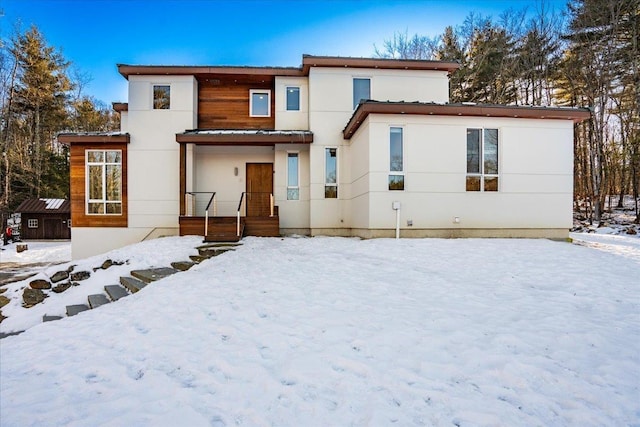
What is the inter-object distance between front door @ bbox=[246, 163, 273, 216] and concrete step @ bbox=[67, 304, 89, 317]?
6907 millimetres

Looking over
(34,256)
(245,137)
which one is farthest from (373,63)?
(34,256)

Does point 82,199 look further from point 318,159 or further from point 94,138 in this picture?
point 318,159

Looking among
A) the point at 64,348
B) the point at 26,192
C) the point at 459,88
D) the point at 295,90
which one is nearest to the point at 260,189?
the point at 295,90

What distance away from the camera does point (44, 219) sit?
20.5 metres

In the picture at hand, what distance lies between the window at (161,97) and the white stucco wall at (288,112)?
3816 millimetres

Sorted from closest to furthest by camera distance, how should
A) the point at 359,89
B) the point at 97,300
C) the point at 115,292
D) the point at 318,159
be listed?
the point at 97,300, the point at 115,292, the point at 318,159, the point at 359,89

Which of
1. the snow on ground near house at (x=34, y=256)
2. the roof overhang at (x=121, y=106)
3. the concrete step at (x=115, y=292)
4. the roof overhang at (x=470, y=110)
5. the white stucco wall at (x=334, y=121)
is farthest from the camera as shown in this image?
the snow on ground near house at (x=34, y=256)

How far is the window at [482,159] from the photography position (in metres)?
9.07

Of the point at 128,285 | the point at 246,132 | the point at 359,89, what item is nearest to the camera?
the point at 128,285

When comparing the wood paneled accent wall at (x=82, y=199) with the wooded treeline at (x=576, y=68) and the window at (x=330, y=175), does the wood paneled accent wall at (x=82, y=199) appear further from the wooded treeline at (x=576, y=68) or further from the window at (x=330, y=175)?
the wooded treeline at (x=576, y=68)

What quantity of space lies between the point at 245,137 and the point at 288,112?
6.61ft

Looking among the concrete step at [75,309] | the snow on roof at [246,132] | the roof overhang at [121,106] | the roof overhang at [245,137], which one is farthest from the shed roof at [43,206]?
the concrete step at [75,309]

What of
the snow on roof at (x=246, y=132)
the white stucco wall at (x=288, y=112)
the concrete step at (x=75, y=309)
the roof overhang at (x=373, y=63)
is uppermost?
the roof overhang at (x=373, y=63)

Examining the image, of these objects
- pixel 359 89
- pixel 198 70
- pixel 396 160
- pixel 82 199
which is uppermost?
pixel 198 70
